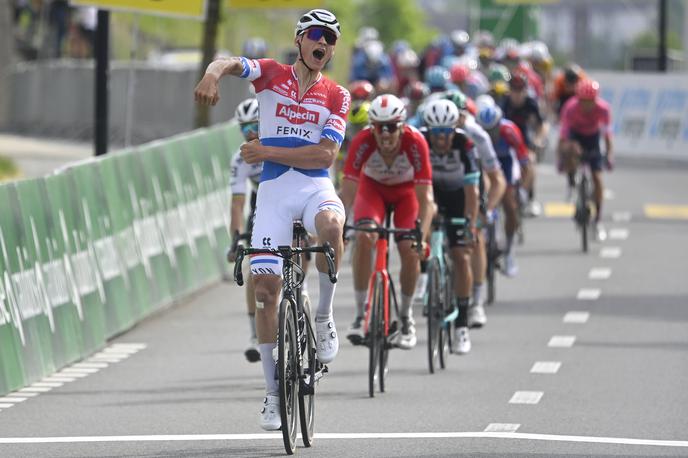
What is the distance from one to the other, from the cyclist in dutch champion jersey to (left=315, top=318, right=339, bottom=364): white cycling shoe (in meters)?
0.50

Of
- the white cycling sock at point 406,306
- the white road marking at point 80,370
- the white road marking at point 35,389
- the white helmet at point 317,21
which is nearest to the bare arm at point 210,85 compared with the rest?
the white helmet at point 317,21

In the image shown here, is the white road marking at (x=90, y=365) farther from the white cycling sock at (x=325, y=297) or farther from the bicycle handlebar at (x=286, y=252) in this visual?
the bicycle handlebar at (x=286, y=252)

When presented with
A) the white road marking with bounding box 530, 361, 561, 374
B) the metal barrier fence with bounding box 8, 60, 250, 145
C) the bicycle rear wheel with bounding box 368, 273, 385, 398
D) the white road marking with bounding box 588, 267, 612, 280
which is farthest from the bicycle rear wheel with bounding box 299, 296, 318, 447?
the metal barrier fence with bounding box 8, 60, 250, 145

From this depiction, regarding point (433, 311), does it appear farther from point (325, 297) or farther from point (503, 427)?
point (325, 297)

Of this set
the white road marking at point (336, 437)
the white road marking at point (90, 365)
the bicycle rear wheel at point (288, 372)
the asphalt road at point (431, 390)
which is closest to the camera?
the bicycle rear wheel at point (288, 372)

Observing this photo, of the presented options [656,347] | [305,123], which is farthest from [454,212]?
[305,123]

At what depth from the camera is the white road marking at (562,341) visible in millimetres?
15992

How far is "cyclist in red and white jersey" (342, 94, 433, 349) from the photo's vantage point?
44.5ft

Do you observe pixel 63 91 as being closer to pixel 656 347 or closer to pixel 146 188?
pixel 146 188

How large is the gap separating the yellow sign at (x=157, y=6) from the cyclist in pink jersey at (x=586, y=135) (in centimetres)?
588

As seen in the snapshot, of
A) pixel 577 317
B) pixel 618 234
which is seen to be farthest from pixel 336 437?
pixel 618 234

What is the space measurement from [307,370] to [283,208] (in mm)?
905

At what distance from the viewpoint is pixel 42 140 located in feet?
120

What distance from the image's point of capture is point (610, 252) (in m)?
23.2
